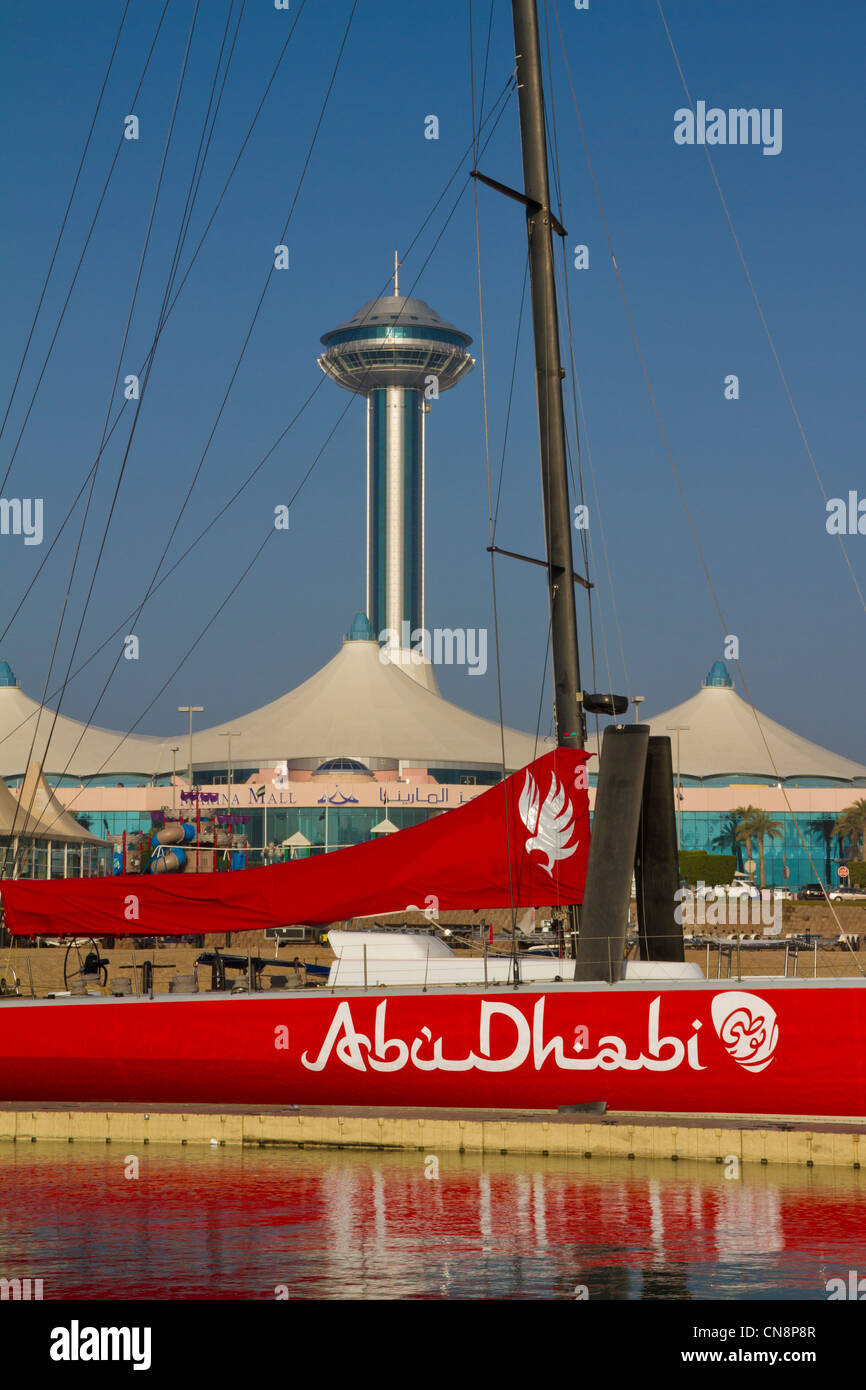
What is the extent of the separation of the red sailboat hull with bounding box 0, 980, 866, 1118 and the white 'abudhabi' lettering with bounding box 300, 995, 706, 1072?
1 cm

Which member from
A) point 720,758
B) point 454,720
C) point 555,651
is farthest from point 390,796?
point 555,651

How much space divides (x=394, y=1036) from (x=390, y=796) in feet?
286

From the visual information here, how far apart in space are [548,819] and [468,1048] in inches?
99.1

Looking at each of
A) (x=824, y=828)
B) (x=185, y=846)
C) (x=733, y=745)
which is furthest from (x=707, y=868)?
(x=733, y=745)

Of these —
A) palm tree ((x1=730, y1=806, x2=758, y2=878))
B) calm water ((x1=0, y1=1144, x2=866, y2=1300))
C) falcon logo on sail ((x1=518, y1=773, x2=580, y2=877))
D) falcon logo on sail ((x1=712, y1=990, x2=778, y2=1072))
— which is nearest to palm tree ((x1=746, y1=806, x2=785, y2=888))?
palm tree ((x1=730, y1=806, x2=758, y2=878))

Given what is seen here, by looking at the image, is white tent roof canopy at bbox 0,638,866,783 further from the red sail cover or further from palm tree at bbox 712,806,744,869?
the red sail cover

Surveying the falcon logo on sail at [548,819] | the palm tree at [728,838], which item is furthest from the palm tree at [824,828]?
the falcon logo on sail at [548,819]

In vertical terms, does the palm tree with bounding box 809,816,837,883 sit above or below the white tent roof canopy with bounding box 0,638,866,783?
below

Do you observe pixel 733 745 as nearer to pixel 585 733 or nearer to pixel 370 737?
pixel 370 737

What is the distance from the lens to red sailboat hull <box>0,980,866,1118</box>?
1414 centimetres

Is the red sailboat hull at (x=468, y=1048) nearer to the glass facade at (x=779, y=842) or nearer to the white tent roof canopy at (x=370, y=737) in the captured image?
the glass facade at (x=779, y=842)

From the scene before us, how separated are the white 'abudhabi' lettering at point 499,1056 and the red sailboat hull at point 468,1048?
0.04ft
